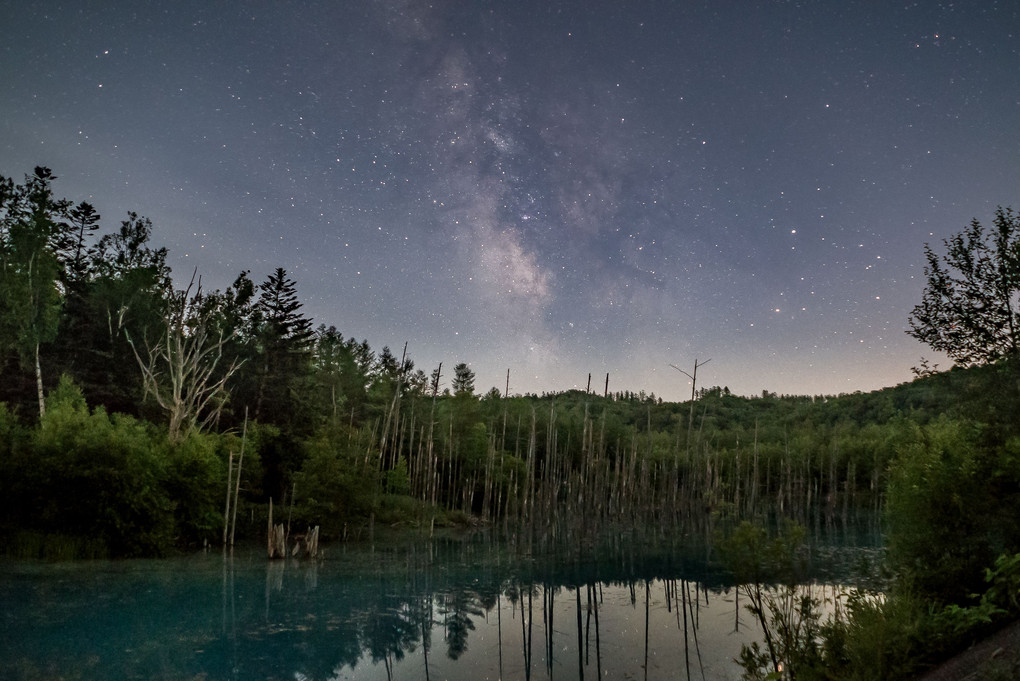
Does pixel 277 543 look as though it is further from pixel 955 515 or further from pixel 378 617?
pixel 955 515

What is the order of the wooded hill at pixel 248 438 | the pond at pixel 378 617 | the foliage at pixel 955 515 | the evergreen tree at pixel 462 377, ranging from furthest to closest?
the evergreen tree at pixel 462 377 < the wooded hill at pixel 248 438 < the pond at pixel 378 617 < the foliage at pixel 955 515

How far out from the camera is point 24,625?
1441cm

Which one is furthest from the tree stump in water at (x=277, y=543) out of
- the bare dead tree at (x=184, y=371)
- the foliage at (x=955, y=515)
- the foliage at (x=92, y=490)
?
the foliage at (x=955, y=515)

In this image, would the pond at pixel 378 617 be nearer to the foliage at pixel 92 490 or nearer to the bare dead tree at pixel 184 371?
the foliage at pixel 92 490

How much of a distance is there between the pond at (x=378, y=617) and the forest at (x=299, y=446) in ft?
7.75

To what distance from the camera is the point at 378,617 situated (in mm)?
16891

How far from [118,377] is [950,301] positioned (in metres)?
43.0

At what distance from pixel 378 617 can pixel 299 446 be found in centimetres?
2297

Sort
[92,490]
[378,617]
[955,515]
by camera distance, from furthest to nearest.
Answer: [92,490]
[378,617]
[955,515]

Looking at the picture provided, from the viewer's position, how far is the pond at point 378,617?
12.6 m

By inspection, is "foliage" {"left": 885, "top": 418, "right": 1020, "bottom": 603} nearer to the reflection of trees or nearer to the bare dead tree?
the reflection of trees

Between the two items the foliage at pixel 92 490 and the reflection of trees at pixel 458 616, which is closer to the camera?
the reflection of trees at pixel 458 616

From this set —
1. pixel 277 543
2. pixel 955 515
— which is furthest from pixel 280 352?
pixel 955 515

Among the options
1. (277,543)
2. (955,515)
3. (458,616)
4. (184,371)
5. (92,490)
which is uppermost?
(184,371)
